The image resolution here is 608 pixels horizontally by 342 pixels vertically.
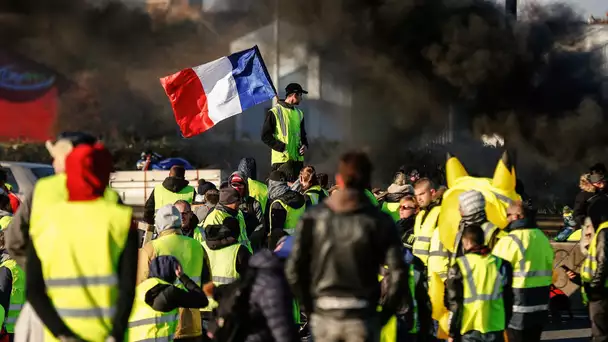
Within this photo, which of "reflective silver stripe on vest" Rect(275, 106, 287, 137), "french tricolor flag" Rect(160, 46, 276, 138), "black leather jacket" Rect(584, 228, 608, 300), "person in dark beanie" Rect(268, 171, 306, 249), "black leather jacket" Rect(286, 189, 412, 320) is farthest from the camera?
"french tricolor flag" Rect(160, 46, 276, 138)

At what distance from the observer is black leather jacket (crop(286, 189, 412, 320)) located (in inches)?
236

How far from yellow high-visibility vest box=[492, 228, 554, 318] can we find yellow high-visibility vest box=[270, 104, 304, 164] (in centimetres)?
342

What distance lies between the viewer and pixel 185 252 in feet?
25.2

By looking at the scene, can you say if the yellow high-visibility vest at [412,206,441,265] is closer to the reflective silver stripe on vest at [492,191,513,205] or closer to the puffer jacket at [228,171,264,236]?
the reflective silver stripe on vest at [492,191,513,205]

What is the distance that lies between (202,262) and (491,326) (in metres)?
2.02

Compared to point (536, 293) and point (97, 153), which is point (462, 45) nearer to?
point (536, 293)

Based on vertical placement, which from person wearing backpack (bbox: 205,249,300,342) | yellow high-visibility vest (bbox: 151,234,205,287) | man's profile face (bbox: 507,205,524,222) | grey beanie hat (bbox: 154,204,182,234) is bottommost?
person wearing backpack (bbox: 205,249,300,342)

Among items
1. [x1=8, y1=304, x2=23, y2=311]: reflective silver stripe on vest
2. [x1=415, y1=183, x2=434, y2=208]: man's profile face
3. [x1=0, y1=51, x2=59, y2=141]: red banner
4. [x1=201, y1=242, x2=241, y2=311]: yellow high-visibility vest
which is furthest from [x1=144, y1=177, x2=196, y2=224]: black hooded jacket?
[x1=0, y1=51, x2=59, y2=141]: red banner

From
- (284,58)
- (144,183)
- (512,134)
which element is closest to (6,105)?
(284,58)

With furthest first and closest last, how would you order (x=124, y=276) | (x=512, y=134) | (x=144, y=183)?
(x=512, y=134) < (x=144, y=183) < (x=124, y=276)

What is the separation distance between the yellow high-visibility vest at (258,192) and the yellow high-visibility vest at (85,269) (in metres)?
5.88

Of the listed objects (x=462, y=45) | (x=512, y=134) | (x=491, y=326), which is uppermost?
(x=462, y=45)

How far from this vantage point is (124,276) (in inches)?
212

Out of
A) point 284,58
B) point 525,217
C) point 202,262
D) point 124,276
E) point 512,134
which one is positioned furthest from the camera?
point 284,58
